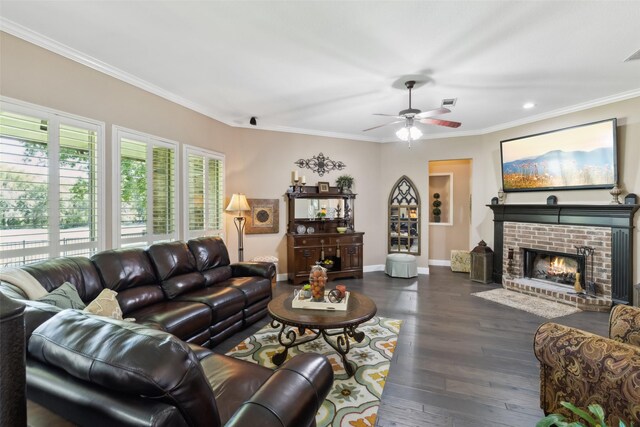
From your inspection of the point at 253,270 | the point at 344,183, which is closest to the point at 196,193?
the point at 253,270

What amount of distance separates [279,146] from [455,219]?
4749 mm

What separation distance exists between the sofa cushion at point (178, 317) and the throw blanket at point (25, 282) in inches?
27.6

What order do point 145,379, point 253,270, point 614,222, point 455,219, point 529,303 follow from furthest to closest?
point 455,219
point 529,303
point 614,222
point 253,270
point 145,379

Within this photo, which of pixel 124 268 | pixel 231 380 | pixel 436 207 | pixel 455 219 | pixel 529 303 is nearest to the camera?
pixel 231 380

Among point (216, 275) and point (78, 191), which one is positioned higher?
point (78, 191)

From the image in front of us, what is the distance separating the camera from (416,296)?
475 centimetres

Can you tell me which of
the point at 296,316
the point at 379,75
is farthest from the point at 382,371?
the point at 379,75

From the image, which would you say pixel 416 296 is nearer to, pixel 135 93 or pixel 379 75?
pixel 379 75

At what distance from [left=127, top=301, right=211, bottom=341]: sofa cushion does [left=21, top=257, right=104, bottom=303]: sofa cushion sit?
0.39 meters

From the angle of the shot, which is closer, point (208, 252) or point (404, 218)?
point (208, 252)

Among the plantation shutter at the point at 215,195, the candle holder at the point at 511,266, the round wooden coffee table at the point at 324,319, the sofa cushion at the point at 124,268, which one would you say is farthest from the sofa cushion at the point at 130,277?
the candle holder at the point at 511,266

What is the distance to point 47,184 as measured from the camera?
2.76 m

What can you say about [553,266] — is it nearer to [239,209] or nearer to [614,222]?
[614,222]

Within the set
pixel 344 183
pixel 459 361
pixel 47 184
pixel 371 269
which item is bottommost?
pixel 459 361
